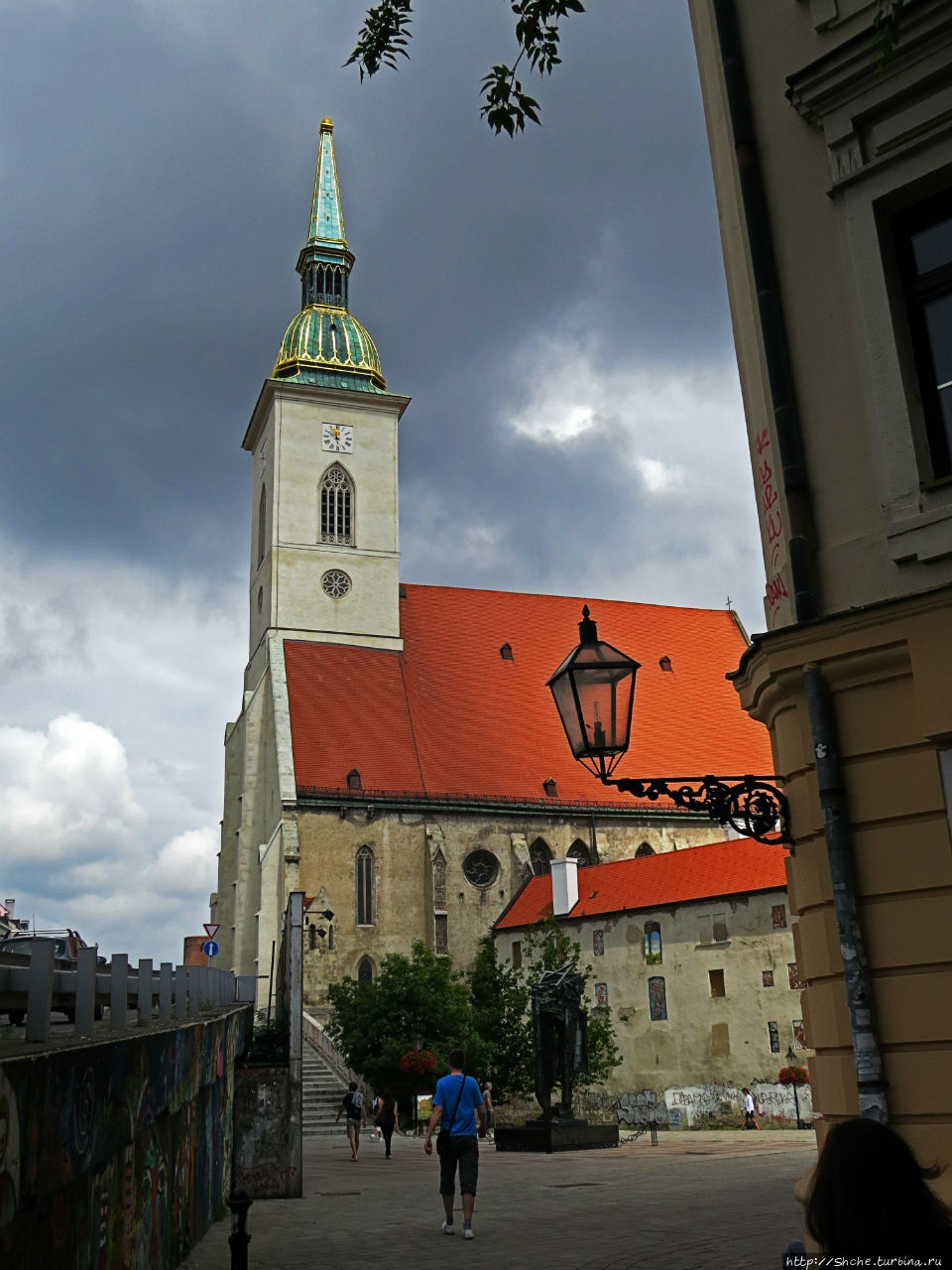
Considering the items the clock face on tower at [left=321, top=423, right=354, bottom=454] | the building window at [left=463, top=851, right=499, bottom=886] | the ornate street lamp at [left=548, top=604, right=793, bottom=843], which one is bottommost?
the ornate street lamp at [left=548, top=604, right=793, bottom=843]

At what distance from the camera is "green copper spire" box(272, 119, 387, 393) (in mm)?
48906

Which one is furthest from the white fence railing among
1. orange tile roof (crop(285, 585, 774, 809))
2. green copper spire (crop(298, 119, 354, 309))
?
green copper spire (crop(298, 119, 354, 309))

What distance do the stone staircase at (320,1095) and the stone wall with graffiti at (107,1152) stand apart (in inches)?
710

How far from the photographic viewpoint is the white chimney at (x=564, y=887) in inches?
1515

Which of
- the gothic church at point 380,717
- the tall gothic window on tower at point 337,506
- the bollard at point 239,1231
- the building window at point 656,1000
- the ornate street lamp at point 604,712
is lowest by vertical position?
the bollard at point 239,1231

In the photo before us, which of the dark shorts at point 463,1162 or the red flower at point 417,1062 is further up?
the red flower at point 417,1062

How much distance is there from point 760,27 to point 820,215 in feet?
5.49

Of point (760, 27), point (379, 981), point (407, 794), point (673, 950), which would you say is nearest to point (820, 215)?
point (760, 27)

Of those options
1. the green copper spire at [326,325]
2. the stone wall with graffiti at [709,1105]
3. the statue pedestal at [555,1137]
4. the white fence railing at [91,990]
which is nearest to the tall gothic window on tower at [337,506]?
the green copper spire at [326,325]

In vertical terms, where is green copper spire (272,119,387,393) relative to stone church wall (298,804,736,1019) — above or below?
above

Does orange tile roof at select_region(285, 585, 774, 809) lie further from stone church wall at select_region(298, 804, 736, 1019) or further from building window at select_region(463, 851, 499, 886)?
building window at select_region(463, 851, 499, 886)

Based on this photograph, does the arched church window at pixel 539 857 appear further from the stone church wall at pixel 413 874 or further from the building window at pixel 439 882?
the building window at pixel 439 882

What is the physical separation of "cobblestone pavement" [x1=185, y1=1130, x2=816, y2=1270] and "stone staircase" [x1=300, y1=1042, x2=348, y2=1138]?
28.6 ft

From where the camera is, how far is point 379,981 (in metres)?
31.6
